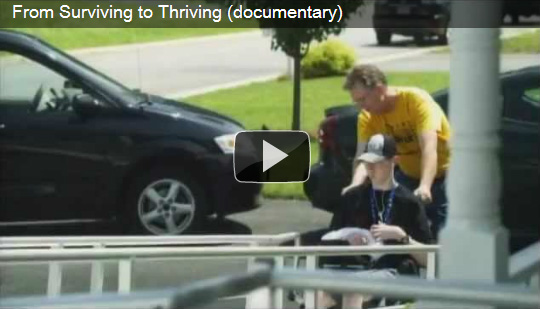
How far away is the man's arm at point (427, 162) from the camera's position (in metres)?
6.21

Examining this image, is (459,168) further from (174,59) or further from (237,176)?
(174,59)

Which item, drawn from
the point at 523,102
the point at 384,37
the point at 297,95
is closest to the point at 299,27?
the point at 297,95

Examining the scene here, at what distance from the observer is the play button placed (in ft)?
26.5

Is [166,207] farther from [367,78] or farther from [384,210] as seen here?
[384,210]

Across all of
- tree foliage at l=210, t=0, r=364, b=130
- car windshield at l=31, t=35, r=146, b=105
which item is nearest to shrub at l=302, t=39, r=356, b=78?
tree foliage at l=210, t=0, r=364, b=130

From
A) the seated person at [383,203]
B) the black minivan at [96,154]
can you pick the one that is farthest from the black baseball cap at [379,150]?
the black minivan at [96,154]

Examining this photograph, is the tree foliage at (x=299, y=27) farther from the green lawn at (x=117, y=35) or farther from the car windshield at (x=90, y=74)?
the car windshield at (x=90, y=74)

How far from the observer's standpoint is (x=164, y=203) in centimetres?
930

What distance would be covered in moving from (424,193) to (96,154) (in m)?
3.64

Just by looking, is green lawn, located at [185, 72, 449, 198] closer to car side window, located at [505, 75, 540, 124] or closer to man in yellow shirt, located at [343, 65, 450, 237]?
car side window, located at [505, 75, 540, 124]

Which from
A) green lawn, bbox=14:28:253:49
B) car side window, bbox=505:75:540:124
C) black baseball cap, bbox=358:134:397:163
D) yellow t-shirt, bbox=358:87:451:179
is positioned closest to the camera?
black baseball cap, bbox=358:134:397:163

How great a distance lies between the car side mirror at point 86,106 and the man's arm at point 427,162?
3351 millimetres

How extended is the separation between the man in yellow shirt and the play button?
1.20m

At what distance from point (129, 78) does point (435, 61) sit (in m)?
5.95
